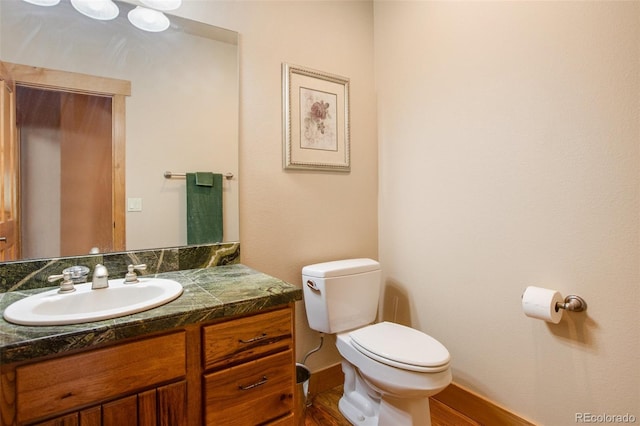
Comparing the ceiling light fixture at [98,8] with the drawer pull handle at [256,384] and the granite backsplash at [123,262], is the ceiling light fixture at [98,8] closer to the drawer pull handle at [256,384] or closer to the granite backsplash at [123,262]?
the granite backsplash at [123,262]

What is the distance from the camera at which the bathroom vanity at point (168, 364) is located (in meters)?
0.71

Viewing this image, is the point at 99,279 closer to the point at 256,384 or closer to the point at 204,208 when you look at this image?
the point at 204,208

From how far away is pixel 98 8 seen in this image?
1259mm

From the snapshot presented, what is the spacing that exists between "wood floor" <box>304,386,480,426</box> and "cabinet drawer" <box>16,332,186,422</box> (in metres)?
1.02

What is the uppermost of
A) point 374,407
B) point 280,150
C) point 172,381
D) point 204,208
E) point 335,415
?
point 280,150

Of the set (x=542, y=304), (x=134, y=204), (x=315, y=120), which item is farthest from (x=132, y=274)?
(x=542, y=304)

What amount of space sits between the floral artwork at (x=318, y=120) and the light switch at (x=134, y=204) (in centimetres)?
86

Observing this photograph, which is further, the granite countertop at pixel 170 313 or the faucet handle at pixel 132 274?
the faucet handle at pixel 132 274

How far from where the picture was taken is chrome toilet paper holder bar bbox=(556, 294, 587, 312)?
1.20 metres

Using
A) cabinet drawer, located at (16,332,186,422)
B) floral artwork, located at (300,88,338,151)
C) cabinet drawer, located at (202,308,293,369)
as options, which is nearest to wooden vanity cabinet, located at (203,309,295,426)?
cabinet drawer, located at (202,308,293,369)

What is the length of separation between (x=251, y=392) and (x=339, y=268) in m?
0.76

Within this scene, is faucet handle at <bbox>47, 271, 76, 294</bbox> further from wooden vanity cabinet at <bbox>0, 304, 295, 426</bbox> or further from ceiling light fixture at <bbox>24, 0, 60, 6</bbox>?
ceiling light fixture at <bbox>24, 0, 60, 6</bbox>

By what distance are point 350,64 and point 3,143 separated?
1730 mm

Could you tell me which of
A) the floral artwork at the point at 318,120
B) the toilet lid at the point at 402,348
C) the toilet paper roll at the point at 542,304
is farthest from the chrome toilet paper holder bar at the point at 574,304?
the floral artwork at the point at 318,120
